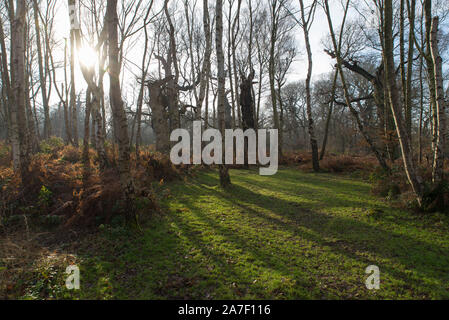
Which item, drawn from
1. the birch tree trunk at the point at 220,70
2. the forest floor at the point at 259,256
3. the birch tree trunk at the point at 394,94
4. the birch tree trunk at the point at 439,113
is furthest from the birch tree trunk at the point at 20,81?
the birch tree trunk at the point at 439,113

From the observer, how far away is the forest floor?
2.53 meters

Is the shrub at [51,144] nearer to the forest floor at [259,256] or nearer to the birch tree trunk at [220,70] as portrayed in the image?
the birch tree trunk at [220,70]

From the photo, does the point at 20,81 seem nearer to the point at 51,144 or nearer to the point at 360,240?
the point at 360,240

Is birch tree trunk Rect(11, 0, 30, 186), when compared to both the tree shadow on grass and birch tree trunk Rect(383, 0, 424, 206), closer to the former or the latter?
the tree shadow on grass

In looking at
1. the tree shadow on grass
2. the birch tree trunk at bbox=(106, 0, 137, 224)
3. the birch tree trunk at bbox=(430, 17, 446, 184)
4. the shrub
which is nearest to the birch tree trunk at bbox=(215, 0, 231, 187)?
the tree shadow on grass

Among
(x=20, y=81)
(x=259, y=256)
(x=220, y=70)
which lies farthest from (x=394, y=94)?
(x=20, y=81)

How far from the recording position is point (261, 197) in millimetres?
6430

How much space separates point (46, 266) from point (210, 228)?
2.43 m

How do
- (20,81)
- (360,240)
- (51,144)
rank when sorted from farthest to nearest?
(51,144) < (20,81) < (360,240)

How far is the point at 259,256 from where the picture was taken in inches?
129

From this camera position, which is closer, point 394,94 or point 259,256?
point 259,256

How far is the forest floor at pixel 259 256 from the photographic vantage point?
8.30ft
